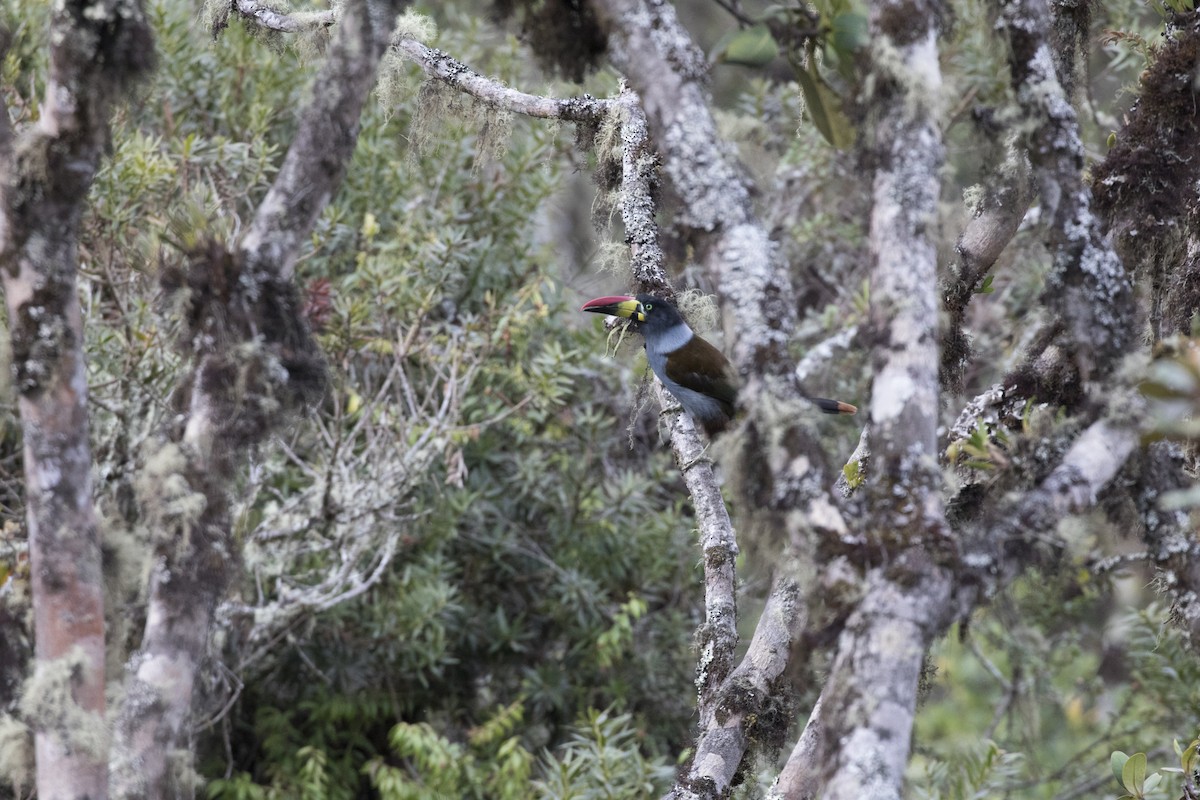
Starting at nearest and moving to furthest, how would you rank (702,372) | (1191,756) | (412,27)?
1. (1191,756)
2. (702,372)
3. (412,27)

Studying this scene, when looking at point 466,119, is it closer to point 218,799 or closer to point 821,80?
point 821,80

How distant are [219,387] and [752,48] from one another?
0.89m

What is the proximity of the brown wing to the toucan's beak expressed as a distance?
6.3 inches

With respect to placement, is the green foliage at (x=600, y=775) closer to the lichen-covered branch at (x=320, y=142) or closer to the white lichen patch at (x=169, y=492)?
the white lichen patch at (x=169, y=492)

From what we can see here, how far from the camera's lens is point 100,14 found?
1.56m

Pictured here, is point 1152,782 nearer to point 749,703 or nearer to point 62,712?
point 749,703

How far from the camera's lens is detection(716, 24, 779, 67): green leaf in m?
1.66

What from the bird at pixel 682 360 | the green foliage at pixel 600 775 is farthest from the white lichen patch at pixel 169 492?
the green foliage at pixel 600 775

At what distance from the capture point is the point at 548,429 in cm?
484

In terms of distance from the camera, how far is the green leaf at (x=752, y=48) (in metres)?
1.66

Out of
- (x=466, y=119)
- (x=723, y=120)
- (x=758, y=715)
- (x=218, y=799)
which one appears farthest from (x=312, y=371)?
(x=723, y=120)

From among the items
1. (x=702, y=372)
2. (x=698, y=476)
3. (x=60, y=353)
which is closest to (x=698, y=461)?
(x=698, y=476)

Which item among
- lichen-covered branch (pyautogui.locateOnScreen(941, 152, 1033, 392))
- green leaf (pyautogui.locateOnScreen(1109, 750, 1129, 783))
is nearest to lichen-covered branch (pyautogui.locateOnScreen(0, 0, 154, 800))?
lichen-covered branch (pyautogui.locateOnScreen(941, 152, 1033, 392))

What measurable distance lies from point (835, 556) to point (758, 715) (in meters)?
1.20
